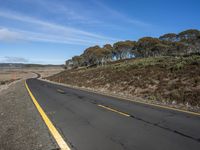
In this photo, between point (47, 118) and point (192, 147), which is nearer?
point (192, 147)

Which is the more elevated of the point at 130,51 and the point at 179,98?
the point at 130,51

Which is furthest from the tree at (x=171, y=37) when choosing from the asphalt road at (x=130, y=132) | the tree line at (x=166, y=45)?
the asphalt road at (x=130, y=132)

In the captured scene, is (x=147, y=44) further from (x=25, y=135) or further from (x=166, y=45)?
(x=25, y=135)

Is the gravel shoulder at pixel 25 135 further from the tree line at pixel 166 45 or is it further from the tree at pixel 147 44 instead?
the tree at pixel 147 44

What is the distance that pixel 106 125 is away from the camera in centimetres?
684

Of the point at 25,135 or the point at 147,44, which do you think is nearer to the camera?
the point at 25,135

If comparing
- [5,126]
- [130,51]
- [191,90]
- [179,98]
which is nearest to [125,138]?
[5,126]

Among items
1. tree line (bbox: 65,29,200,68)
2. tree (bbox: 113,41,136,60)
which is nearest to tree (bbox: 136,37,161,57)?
tree line (bbox: 65,29,200,68)

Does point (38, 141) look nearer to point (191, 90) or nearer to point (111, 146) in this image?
point (111, 146)

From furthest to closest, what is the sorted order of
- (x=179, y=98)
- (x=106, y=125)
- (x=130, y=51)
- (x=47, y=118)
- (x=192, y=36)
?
(x=130, y=51) < (x=192, y=36) < (x=179, y=98) < (x=47, y=118) < (x=106, y=125)

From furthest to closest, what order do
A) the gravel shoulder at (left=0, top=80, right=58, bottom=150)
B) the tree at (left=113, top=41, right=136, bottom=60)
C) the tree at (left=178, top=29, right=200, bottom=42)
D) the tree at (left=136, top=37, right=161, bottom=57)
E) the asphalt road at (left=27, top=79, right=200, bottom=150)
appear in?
1. the tree at (left=113, top=41, right=136, bottom=60)
2. the tree at (left=136, top=37, right=161, bottom=57)
3. the tree at (left=178, top=29, right=200, bottom=42)
4. the gravel shoulder at (left=0, top=80, right=58, bottom=150)
5. the asphalt road at (left=27, top=79, right=200, bottom=150)

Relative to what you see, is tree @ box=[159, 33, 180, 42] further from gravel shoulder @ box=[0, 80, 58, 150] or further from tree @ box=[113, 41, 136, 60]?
gravel shoulder @ box=[0, 80, 58, 150]

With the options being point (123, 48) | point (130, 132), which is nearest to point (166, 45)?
point (123, 48)

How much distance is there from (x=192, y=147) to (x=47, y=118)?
5.79 meters
